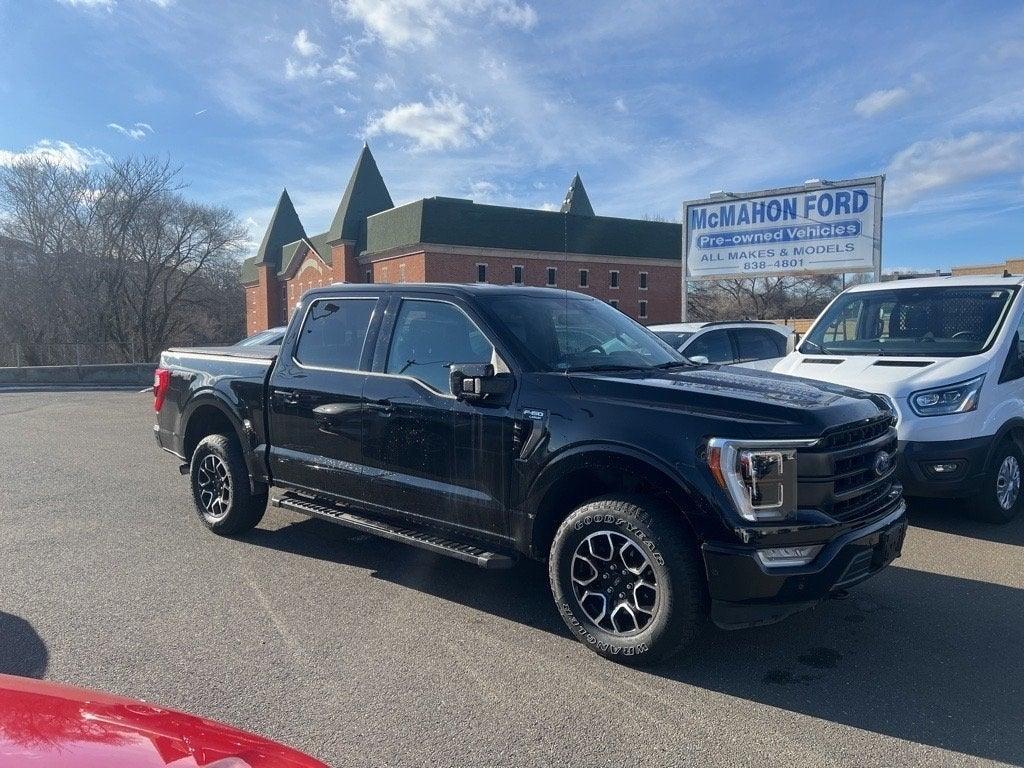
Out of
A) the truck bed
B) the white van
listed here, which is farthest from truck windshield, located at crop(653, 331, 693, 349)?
the truck bed

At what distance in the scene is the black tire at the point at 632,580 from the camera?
3.51 meters

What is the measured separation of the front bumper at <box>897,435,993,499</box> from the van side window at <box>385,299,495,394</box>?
356 cm

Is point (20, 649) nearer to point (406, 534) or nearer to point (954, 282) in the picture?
point (406, 534)

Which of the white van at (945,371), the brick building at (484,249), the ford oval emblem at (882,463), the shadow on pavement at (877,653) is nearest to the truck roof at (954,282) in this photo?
the white van at (945,371)

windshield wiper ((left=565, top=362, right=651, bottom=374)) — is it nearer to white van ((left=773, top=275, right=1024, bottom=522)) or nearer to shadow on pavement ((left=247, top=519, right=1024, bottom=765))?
shadow on pavement ((left=247, top=519, right=1024, bottom=765))

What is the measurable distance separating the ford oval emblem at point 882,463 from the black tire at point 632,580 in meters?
1.11

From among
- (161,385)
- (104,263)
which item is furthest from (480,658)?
(104,263)

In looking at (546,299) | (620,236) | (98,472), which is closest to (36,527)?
(98,472)

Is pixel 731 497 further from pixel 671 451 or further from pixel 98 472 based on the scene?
pixel 98 472

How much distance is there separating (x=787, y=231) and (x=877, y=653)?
18216 mm

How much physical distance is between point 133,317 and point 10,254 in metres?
11.8

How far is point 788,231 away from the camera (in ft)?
66.5

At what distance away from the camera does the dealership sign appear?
18.9m

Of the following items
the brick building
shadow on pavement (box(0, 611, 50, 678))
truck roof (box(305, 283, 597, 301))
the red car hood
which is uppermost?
the brick building
